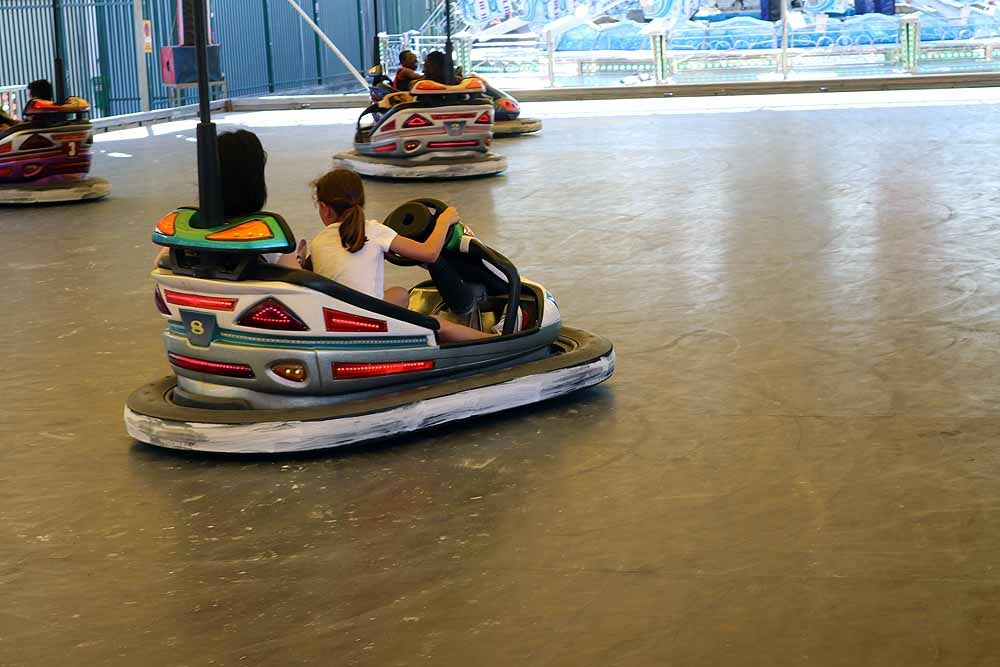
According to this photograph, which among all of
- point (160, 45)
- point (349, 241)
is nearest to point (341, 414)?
point (349, 241)

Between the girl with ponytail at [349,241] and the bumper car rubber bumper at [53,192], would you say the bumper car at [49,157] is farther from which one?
the girl with ponytail at [349,241]

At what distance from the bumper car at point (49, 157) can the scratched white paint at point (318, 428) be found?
17.4ft

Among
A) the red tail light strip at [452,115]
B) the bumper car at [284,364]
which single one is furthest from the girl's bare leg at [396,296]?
the red tail light strip at [452,115]

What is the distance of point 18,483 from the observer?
10.2 ft

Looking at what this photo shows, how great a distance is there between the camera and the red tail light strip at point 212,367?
128 inches

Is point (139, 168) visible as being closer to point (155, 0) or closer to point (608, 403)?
point (155, 0)

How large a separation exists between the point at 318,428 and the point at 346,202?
61 centimetres

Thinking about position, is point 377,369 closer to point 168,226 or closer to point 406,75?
point 168,226

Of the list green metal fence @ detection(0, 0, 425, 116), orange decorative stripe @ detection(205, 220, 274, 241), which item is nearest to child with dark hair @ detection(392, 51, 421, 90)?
green metal fence @ detection(0, 0, 425, 116)

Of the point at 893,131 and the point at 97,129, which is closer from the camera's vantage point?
the point at 893,131

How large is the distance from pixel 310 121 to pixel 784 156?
21.8 feet

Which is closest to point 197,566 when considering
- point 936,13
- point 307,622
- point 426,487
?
point 307,622

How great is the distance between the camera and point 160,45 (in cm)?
1591

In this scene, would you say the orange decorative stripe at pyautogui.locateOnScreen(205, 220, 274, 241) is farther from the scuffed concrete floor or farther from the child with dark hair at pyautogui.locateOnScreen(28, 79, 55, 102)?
the child with dark hair at pyautogui.locateOnScreen(28, 79, 55, 102)
